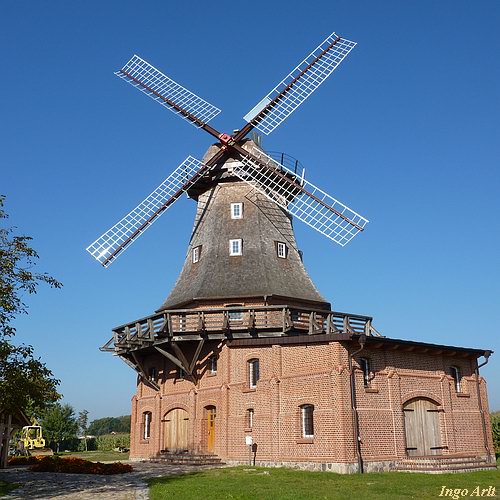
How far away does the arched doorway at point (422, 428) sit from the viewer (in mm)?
19906

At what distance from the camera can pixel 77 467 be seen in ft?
65.2

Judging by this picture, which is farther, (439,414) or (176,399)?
(176,399)

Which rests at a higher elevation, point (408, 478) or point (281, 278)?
point (281, 278)

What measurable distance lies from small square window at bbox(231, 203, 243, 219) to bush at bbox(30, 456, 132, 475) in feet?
38.2

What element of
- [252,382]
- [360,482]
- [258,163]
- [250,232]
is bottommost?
[360,482]

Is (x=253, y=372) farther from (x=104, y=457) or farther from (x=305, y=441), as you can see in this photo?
(x=104, y=457)

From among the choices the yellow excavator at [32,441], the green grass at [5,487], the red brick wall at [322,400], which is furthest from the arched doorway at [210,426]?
the yellow excavator at [32,441]

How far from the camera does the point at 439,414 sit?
2094 cm

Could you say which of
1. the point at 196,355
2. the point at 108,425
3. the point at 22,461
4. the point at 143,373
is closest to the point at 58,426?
the point at 22,461

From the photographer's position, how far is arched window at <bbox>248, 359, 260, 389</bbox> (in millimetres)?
21703

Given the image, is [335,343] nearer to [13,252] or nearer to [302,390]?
[302,390]

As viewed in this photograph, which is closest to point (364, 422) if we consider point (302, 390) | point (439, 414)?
point (302, 390)

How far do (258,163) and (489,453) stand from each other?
51.1 feet

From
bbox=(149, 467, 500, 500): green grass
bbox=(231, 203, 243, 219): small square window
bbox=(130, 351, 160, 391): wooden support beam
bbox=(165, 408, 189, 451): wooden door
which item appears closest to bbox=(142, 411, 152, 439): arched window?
bbox=(130, 351, 160, 391): wooden support beam
